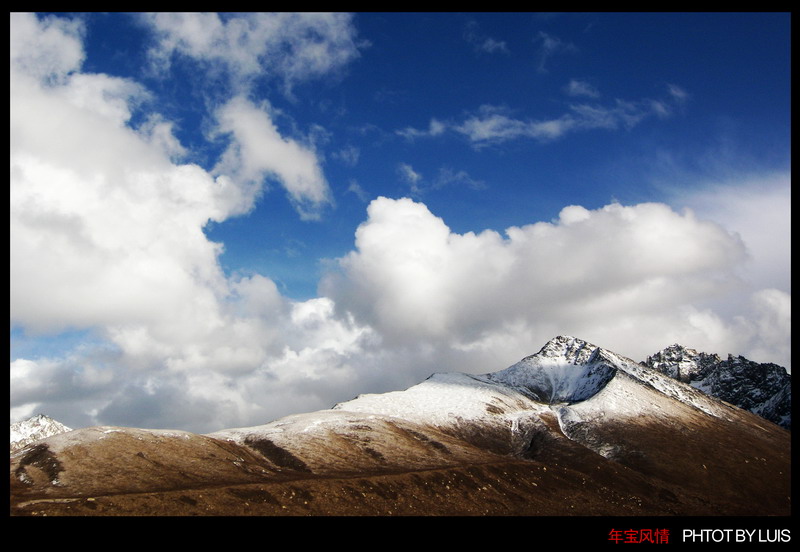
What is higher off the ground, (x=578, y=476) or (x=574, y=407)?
(x=574, y=407)

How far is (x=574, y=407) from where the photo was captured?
6683 inches

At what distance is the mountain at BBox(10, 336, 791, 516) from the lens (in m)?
64.9

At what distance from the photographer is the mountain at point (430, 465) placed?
64938mm

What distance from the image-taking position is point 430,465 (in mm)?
97062
